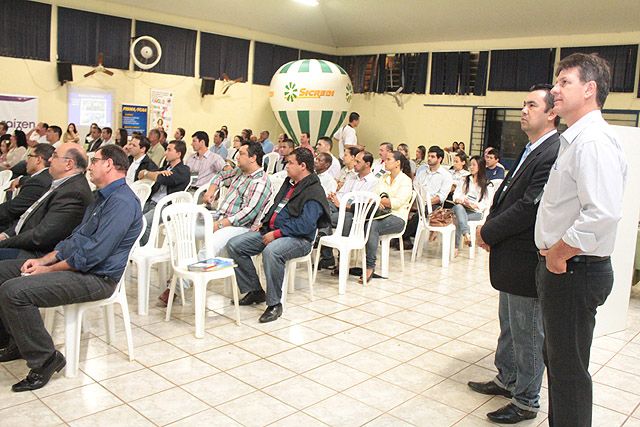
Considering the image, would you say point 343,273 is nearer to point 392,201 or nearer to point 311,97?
point 392,201

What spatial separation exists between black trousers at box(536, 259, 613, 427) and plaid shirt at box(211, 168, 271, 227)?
261 cm

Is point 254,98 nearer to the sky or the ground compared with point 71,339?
nearer to the sky

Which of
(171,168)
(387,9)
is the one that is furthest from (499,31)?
(171,168)

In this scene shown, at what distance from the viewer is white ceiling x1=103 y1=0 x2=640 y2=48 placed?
33.4ft

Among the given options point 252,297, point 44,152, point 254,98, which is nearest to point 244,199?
point 252,297

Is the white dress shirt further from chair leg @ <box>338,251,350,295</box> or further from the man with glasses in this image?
chair leg @ <box>338,251,350,295</box>

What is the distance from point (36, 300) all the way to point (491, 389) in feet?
7.49

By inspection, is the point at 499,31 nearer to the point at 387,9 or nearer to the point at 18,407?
the point at 387,9

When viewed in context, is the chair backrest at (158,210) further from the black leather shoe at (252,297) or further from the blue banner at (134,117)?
the blue banner at (134,117)

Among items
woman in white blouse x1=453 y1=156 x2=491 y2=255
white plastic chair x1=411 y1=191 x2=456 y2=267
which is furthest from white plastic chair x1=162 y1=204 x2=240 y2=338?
woman in white blouse x1=453 y1=156 x2=491 y2=255

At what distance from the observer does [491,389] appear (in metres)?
3.00

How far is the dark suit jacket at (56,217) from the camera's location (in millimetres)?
3170

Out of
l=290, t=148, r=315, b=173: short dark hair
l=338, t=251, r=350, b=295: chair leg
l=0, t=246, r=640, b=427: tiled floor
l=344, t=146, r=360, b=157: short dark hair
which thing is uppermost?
l=344, t=146, r=360, b=157: short dark hair

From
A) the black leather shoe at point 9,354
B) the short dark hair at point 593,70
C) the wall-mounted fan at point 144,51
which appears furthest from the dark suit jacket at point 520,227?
the wall-mounted fan at point 144,51
